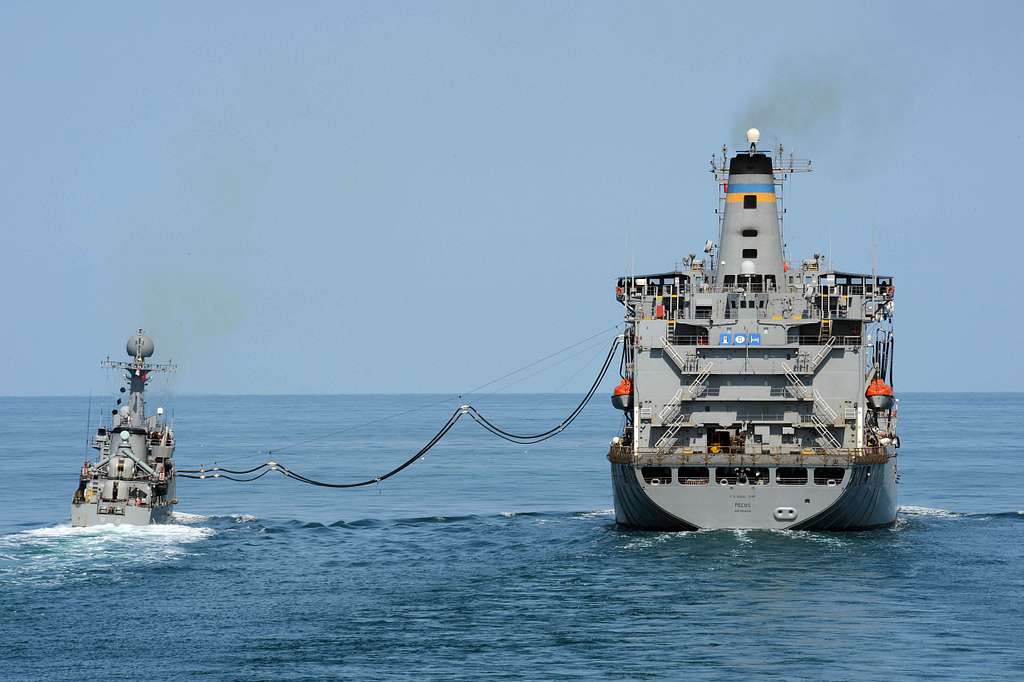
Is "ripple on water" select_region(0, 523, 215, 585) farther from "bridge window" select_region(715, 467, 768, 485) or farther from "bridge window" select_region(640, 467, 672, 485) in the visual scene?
"bridge window" select_region(715, 467, 768, 485)

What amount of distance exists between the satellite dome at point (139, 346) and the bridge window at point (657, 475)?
23278 millimetres

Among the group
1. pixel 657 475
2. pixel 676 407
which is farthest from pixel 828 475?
pixel 676 407

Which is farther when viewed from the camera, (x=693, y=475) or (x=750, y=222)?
(x=750, y=222)

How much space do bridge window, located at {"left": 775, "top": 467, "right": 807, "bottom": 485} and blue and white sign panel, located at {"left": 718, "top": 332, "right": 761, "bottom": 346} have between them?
217 inches

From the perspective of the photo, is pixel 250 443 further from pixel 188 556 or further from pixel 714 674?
pixel 714 674

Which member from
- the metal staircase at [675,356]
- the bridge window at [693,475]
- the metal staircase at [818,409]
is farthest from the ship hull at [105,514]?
the metal staircase at [818,409]

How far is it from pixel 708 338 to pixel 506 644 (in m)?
24.6

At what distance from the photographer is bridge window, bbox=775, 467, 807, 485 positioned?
59.9 metres

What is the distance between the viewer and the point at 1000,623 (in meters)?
44.7

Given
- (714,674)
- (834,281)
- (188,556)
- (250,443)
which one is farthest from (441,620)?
(250,443)

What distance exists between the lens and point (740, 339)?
62.6m

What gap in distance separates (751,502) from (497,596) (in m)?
14.1

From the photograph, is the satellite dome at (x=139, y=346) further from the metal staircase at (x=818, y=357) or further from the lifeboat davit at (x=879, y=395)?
the lifeboat davit at (x=879, y=395)

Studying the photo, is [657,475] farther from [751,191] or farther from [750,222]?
[751,191]
